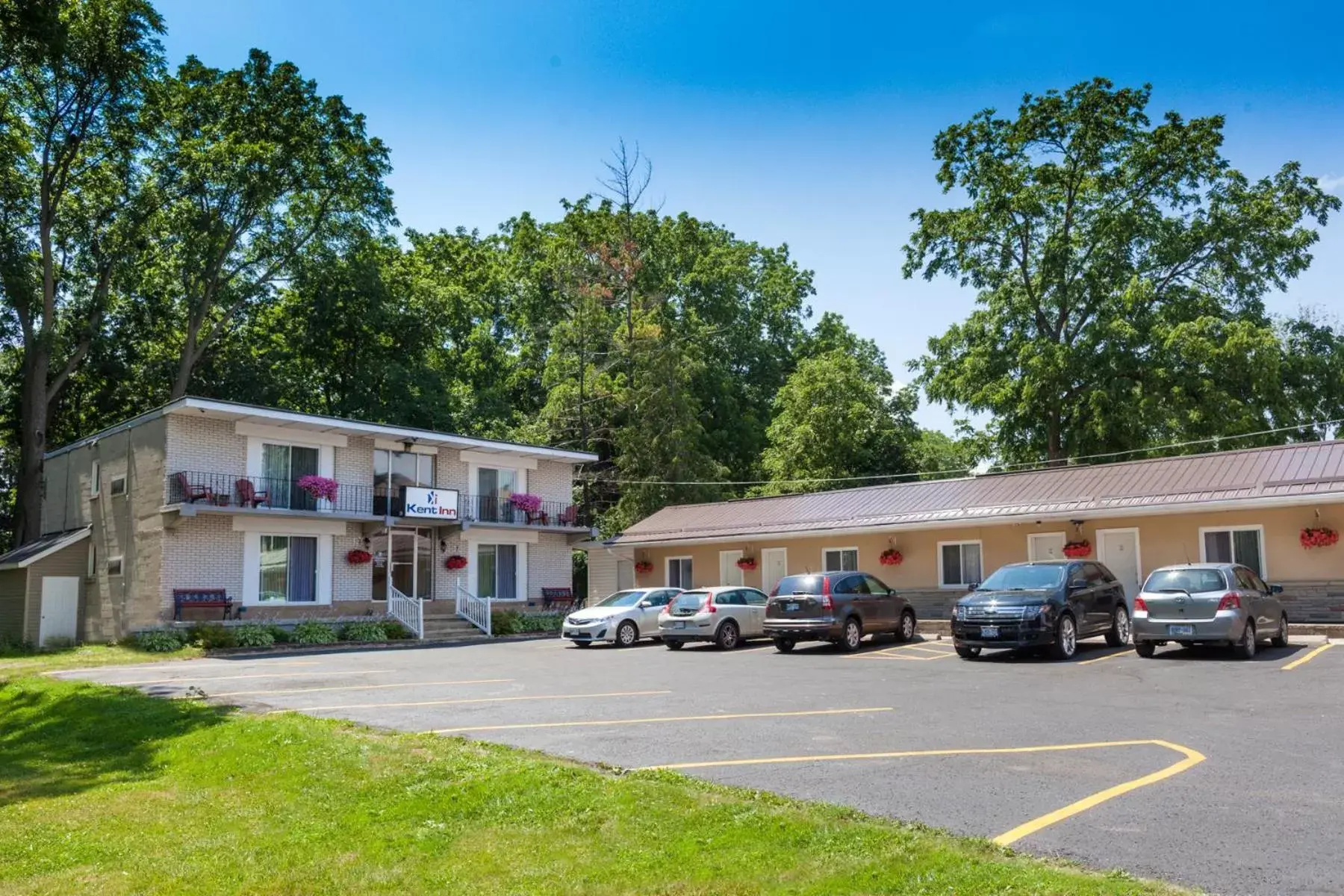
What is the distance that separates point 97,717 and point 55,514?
77.5 feet

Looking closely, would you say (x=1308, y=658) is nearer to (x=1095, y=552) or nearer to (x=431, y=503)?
(x=1095, y=552)

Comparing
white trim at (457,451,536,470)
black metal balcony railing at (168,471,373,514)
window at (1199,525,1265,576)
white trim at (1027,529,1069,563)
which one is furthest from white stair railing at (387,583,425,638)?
window at (1199,525,1265,576)

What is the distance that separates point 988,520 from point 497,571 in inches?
621

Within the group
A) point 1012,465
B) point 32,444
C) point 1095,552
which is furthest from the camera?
point 1012,465

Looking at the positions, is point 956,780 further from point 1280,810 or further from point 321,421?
point 321,421

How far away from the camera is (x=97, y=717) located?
11734 mm

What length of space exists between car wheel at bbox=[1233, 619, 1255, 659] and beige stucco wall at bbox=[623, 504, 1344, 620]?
5984mm

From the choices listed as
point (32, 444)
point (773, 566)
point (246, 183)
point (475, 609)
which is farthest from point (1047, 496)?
point (32, 444)

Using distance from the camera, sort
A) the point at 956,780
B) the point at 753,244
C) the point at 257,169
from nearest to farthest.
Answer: the point at 956,780 → the point at 257,169 → the point at 753,244

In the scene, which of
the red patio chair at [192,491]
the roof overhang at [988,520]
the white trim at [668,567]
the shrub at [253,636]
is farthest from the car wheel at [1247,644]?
the red patio chair at [192,491]

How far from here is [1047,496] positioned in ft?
84.0

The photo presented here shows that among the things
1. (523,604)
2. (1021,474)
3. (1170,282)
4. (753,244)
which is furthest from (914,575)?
(753,244)

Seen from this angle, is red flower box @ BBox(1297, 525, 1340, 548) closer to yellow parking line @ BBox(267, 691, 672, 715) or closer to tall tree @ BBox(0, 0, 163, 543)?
yellow parking line @ BBox(267, 691, 672, 715)

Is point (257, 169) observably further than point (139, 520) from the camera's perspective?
Yes
